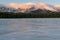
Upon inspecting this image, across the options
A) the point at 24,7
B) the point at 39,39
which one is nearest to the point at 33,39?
the point at 39,39

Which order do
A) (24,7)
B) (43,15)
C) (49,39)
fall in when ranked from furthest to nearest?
(43,15) → (24,7) → (49,39)

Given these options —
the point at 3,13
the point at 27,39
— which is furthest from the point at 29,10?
the point at 27,39

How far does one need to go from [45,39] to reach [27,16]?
24.7m

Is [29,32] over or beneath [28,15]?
beneath

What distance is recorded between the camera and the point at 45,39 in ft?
15.2

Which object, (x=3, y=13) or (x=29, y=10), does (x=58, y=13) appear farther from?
(x=3, y=13)

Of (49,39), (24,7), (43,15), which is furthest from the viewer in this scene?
(43,15)

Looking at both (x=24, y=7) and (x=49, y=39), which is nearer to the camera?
(x=49, y=39)

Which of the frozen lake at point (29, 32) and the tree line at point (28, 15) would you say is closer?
the frozen lake at point (29, 32)

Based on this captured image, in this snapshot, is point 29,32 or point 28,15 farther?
point 28,15

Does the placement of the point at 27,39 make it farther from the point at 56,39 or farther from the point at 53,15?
the point at 53,15

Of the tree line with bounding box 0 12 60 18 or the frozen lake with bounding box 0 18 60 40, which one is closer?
the frozen lake with bounding box 0 18 60 40

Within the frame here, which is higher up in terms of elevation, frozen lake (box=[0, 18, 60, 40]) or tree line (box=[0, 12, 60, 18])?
tree line (box=[0, 12, 60, 18])

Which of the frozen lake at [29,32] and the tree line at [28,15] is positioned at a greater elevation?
the tree line at [28,15]
